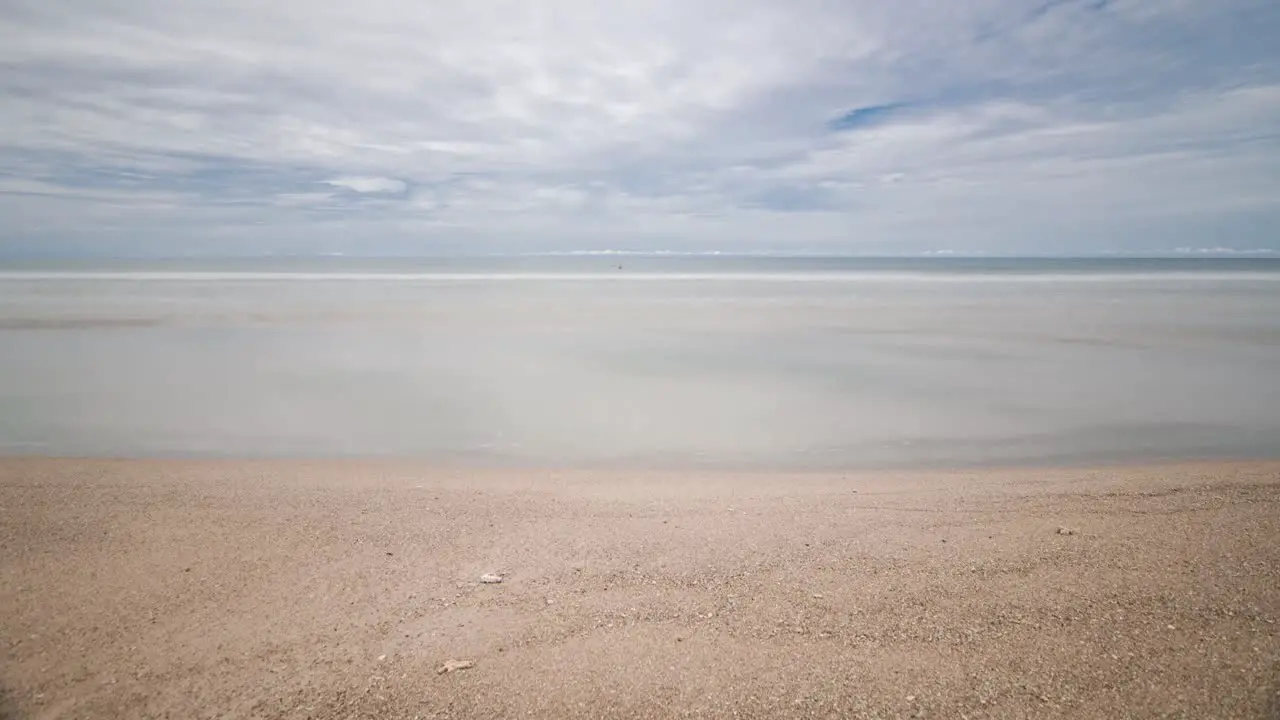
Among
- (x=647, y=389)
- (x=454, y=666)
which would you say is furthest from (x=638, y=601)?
(x=647, y=389)

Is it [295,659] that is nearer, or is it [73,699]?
[73,699]

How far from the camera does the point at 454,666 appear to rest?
141 inches

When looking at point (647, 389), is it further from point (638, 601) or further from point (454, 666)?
point (454, 666)

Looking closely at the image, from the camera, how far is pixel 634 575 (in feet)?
15.1

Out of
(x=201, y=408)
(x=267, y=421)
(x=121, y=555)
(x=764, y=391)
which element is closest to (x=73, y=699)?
(x=121, y=555)

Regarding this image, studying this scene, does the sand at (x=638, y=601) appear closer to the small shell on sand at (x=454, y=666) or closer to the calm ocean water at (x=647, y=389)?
the small shell on sand at (x=454, y=666)

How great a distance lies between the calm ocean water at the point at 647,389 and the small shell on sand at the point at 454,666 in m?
4.60

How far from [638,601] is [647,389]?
8237 millimetres

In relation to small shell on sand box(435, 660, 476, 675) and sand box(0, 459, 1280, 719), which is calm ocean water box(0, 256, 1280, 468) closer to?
sand box(0, 459, 1280, 719)

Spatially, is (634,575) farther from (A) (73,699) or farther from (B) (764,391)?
(B) (764,391)

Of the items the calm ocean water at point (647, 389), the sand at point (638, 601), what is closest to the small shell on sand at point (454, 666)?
the sand at point (638, 601)

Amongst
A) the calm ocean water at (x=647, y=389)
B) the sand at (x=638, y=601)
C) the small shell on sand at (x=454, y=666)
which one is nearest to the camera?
the sand at (x=638, y=601)

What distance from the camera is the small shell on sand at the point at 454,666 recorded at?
11.6 ft

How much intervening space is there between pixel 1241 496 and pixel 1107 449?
269cm
